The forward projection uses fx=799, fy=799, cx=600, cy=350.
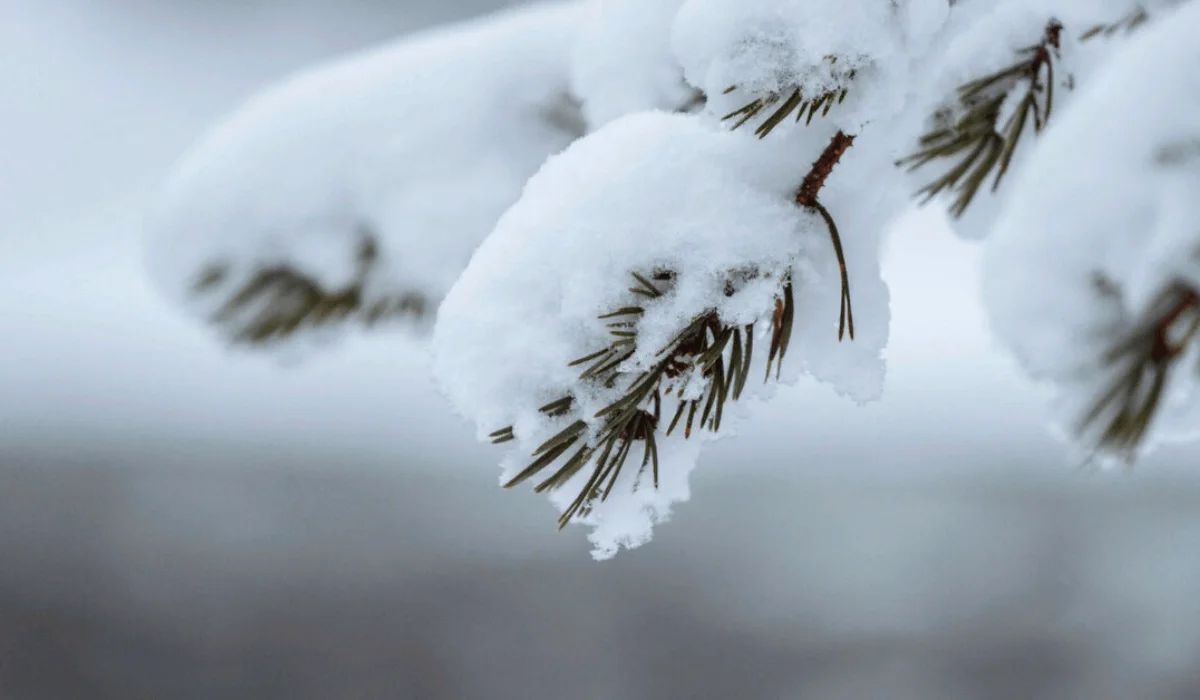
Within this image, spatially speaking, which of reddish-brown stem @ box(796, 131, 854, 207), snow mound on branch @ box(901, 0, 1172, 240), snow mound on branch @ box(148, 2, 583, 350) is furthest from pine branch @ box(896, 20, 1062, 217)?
snow mound on branch @ box(148, 2, 583, 350)

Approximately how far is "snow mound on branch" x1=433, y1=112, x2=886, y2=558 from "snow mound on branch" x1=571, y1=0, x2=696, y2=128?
16 cm

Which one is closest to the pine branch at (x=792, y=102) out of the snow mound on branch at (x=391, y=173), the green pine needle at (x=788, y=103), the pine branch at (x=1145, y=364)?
the green pine needle at (x=788, y=103)

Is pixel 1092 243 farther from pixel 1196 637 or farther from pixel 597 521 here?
pixel 1196 637

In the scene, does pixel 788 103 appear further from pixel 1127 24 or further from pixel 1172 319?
pixel 1127 24

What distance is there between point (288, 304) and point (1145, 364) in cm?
58

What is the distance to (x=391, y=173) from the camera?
0.67 metres

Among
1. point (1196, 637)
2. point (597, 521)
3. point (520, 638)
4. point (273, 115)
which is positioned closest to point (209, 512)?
point (520, 638)

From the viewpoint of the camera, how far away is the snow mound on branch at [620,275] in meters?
0.26

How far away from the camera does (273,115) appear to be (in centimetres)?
76

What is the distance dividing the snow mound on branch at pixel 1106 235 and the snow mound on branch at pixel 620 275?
0.06 metres

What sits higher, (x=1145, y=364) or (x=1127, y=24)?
(x=1127, y=24)

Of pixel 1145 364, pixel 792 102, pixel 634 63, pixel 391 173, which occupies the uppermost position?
pixel 391 173

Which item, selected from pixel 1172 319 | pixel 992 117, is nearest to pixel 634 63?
pixel 992 117

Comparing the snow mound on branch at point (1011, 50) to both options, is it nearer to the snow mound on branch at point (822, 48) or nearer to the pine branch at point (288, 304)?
the snow mound on branch at point (822, 48)
